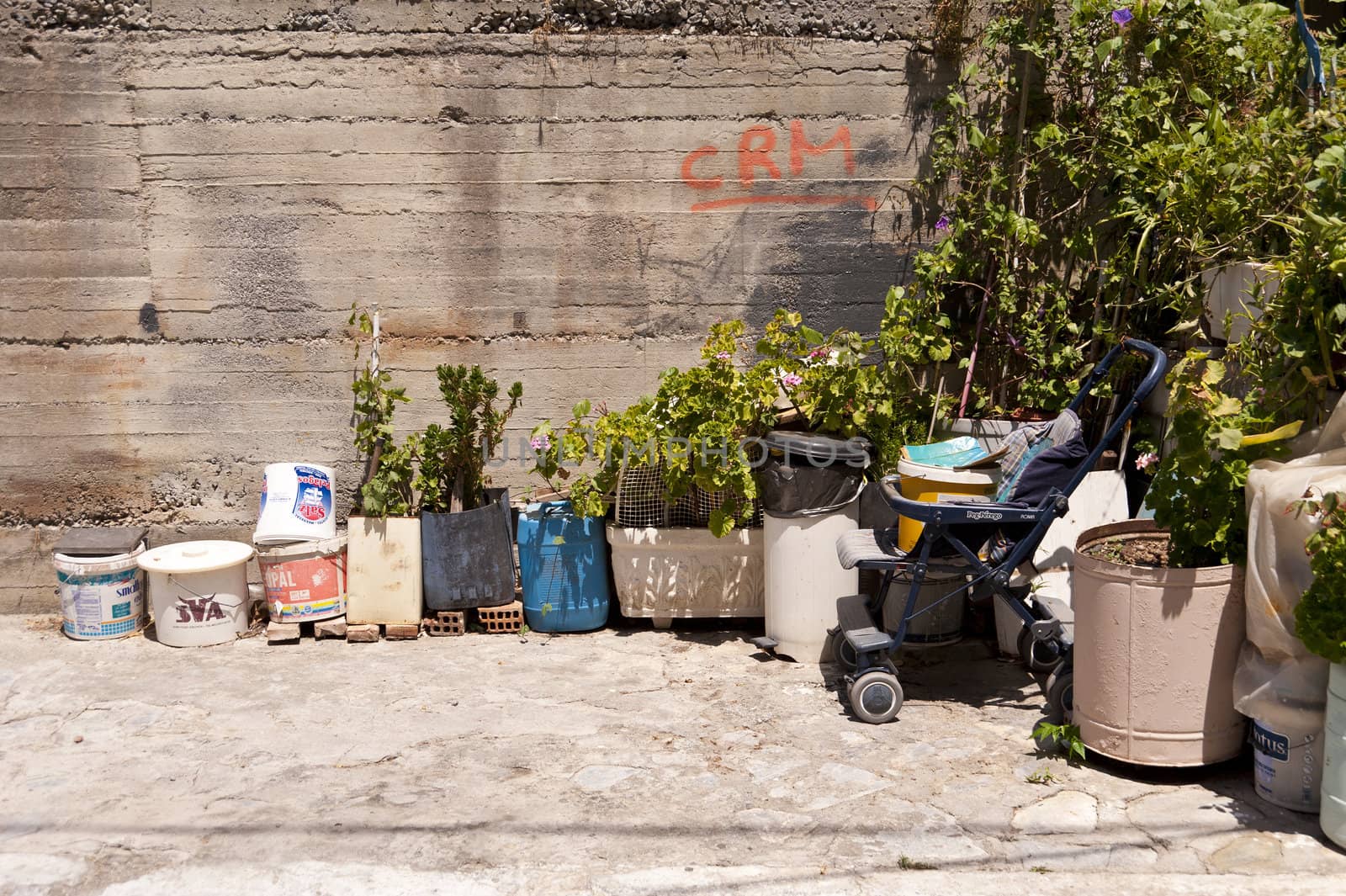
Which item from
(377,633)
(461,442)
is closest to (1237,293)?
(461,442)

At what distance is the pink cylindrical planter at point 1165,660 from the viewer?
13.1 feet

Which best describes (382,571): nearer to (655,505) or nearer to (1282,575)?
(655,505)

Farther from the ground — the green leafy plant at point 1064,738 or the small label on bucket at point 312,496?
the small label on bucket at point 312,496

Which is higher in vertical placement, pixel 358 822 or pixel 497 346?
pixel 497 346

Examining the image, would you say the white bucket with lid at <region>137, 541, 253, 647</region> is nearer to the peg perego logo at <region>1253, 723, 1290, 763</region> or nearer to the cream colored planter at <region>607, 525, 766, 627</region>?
the cream colored planter at <region>607, 525, 766, 627</region>

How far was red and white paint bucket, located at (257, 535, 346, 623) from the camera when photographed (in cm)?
598

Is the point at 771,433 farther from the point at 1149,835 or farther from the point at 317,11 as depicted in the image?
the point at 317,11

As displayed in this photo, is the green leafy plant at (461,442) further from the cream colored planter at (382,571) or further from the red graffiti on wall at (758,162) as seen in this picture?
the red graffiti on wall at (758,162)

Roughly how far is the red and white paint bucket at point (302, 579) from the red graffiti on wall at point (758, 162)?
109 inches

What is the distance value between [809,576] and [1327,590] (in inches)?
94.9

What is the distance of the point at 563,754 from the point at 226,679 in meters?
1.96

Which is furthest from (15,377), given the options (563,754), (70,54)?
(563,754)

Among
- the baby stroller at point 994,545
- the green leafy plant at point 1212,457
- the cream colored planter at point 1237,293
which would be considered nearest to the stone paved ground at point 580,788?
the baby stroller at point 994,545

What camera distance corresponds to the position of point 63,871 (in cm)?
371
